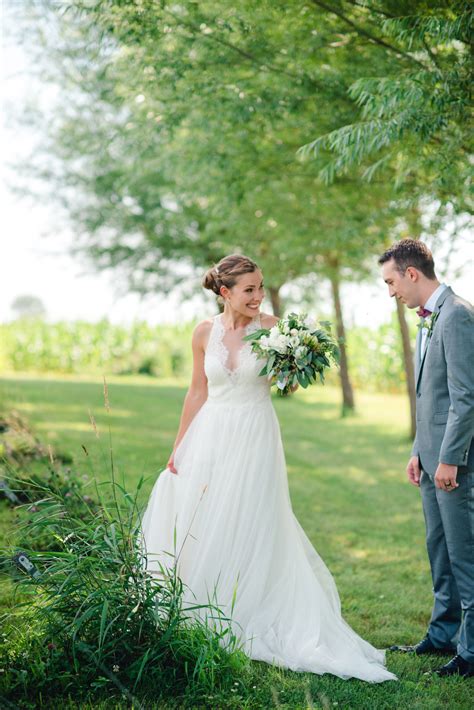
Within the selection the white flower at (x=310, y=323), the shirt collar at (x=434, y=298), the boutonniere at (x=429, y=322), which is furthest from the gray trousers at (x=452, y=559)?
the white flower at (x=310, y=323)

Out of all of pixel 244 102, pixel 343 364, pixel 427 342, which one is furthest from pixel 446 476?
pixel 343 364

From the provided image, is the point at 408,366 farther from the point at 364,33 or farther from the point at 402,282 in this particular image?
the point at 402,282

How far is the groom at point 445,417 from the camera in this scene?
149 inches

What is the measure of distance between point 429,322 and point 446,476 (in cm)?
82

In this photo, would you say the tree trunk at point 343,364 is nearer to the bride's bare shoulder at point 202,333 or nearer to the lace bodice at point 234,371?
the bride's bare shoulder at point 202,333

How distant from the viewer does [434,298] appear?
400cm

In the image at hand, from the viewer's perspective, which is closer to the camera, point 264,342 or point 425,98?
point 264,342

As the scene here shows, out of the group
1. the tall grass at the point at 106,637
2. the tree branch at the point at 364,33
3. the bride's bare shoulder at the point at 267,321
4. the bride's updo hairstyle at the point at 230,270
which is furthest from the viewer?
the tree branch at the point at 364,33

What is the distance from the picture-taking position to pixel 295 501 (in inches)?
335

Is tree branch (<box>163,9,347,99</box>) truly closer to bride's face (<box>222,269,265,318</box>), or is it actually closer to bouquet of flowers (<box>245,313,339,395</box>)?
bride's face (<box>222,269,265,318</box>)

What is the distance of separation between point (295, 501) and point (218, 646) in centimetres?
492

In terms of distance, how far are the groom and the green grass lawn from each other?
463mm

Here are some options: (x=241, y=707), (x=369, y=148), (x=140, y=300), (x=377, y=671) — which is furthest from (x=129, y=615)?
(x=140, y=300)

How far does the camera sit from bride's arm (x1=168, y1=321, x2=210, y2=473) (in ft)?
15.1
